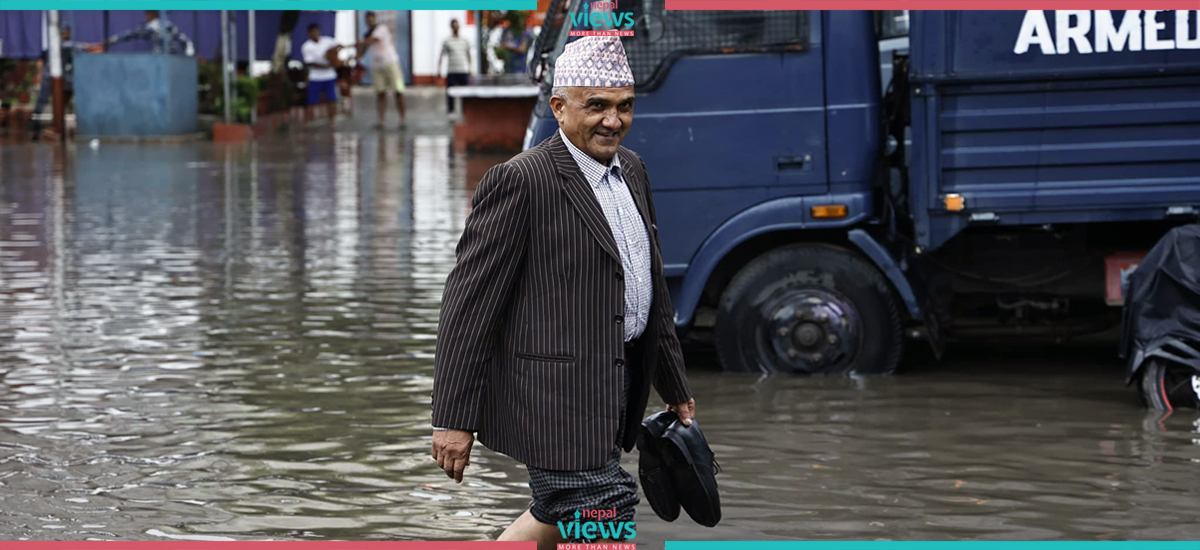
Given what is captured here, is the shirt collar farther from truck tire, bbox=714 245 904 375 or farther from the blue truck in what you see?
truck tire, bbox=714 245 904 375

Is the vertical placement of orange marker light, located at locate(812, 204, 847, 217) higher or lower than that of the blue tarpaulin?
lower

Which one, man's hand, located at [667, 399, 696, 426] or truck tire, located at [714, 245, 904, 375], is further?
truck tire, located at [714, 245, 904, 375]

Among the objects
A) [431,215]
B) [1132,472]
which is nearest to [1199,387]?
[1132,472]

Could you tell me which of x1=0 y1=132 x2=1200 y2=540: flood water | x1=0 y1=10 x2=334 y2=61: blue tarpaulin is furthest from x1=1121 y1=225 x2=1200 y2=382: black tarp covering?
x1=0 y1=10 x2=334 y2=61: blue tarpaulin

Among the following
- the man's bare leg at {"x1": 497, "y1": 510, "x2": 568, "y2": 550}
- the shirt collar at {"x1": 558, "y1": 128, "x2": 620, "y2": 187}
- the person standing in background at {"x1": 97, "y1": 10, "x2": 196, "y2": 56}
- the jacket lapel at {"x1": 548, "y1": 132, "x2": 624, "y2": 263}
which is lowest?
the man's bare leg at {"x1": 497, "y1": 510, "x2": 568, "y2": 550}

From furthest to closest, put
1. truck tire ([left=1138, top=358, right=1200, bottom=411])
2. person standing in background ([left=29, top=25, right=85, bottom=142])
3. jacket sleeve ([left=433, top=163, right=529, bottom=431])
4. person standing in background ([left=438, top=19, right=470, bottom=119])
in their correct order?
person standing in background ([left=438, top=19, right=470, bottom=119]) < person standing in background ([left=29, top=25, right=85, bottom=142]) < truck tire ([left=1138, top=358, right=1200, bottom=411]) < jacket sleeve ([left=433, top=163, right=529, bottom=431])

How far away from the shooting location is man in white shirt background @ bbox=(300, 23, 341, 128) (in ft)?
110

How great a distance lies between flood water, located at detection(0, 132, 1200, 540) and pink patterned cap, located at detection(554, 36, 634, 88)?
6.31 ft

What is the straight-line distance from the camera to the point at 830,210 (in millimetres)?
7898

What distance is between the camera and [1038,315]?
28.4 ft

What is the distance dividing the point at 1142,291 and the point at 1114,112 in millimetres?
872

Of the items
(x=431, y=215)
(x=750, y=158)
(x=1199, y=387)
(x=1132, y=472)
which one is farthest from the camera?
(x=431, y=215)

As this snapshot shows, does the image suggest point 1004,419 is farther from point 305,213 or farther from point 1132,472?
point 305,213
